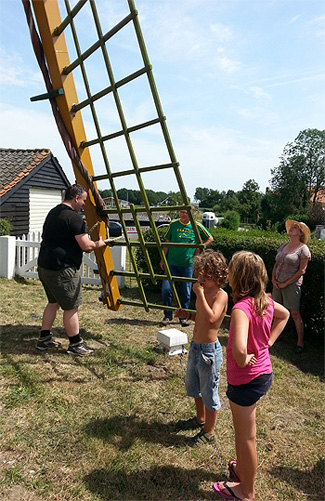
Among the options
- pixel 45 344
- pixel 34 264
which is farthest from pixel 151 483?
pixel 34 264

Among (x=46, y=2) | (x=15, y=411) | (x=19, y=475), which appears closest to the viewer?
(x=19, y=475)

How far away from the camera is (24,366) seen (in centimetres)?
322

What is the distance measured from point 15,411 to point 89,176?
7.12 feet

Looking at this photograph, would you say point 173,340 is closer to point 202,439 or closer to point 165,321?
point 202,439

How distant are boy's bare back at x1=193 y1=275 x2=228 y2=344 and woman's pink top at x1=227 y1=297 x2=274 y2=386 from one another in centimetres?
35

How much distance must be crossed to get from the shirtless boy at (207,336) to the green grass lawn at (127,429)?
338 mm

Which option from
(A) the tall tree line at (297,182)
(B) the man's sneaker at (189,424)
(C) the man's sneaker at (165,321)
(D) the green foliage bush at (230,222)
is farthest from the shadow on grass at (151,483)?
(A) the tall tree line at (297,182)

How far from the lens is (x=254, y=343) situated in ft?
5.94

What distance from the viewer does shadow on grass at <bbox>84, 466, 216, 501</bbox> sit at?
75.4 inches

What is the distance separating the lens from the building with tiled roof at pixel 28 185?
38.6ft

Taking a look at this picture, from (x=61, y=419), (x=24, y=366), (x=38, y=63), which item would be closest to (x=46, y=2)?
(x=38, y=63)

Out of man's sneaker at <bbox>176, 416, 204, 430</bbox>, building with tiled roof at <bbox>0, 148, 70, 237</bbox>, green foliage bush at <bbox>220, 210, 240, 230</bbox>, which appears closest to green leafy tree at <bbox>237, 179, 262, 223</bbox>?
green foliage bush at <bbox>220, 210, 240, 230</bbox>

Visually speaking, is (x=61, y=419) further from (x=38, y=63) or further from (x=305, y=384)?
(x=38, y=63)

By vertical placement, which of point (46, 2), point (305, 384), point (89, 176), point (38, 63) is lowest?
point (305, 384)
